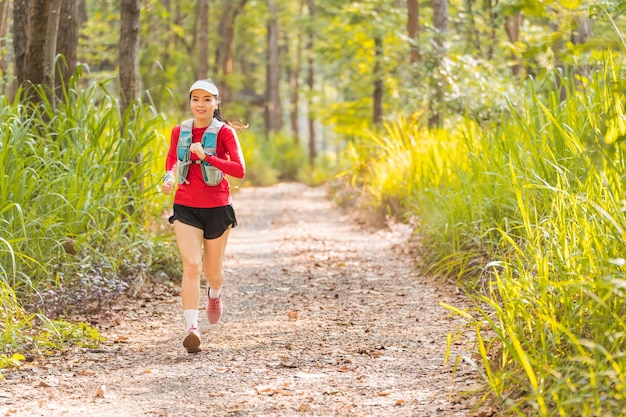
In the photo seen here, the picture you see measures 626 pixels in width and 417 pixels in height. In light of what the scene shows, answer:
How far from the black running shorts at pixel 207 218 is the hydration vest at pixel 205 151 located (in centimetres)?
20

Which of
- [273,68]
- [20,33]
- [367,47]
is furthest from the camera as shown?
[273,68]

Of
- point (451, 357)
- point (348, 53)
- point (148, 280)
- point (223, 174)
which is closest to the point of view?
point (451, 357)

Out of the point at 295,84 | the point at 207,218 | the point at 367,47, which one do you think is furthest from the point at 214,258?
the point at 295,84

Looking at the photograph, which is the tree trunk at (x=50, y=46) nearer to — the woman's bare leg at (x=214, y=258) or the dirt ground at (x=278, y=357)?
the dirt ground at (x=278, y=357)

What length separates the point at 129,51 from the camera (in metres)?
9.20

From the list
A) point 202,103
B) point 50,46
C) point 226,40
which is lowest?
point 202,103

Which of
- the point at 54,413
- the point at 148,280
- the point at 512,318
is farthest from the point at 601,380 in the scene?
the point at 148,280

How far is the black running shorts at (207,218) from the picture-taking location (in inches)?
211

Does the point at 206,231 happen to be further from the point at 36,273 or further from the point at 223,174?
the point at 36,273

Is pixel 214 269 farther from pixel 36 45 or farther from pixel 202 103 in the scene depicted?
Answer: pixel 36 45

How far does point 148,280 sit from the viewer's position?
7.21m

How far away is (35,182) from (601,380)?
428 cm

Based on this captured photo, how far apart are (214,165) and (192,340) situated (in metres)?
→ 1.17

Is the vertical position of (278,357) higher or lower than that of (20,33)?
lower
